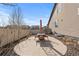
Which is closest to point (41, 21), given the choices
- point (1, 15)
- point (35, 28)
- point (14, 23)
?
point (35, 28)

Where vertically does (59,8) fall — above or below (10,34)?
above

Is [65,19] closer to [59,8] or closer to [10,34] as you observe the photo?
[59,8]

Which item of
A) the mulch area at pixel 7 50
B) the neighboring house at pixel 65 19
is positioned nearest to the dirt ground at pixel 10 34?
the mulch area at pixel 7 50

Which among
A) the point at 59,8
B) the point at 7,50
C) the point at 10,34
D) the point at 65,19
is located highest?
the point at 59,8

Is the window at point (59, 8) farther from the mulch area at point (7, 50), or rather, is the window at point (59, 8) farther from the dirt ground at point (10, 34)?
the mulch area at point (7, 50)

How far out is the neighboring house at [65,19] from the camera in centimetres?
251

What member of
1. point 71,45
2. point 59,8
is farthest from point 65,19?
point 71,45

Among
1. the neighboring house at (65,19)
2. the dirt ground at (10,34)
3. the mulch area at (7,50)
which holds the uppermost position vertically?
the neighboring house at (65,19)

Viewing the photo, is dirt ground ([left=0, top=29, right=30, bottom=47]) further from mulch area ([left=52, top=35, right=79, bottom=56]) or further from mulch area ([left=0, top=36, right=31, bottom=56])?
mulch area ([left=52, top=35, right=79, bottom=56])

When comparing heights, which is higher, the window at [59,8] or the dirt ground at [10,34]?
the window at [59,8]

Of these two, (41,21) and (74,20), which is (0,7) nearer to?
(41,21)

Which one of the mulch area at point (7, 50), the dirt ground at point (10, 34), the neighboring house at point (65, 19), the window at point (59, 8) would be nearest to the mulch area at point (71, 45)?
the neighboring house at point (65, 19)

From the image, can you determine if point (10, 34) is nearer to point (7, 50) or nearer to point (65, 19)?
point (7, 50)

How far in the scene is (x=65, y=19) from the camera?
2553 millimetres
